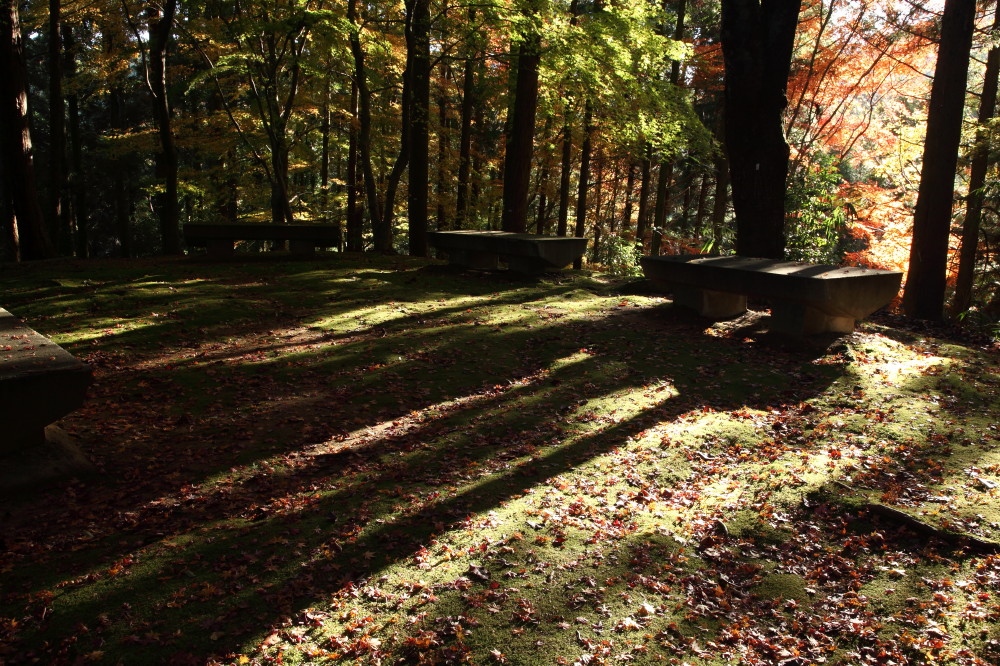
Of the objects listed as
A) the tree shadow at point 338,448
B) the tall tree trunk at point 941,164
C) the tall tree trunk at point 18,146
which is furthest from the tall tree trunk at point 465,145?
the tree shadow at point 338,448

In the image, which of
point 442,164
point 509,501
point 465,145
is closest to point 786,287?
point 509,501

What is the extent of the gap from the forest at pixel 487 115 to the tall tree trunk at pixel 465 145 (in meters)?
0.10

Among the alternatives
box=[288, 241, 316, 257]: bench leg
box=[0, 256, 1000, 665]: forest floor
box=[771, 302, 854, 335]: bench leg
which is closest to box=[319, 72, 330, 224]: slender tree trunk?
box=[288, 241, 316, 257]: bench leg

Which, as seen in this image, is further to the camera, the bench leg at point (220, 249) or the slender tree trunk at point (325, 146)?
the slender tree trunk at point (325, 146)

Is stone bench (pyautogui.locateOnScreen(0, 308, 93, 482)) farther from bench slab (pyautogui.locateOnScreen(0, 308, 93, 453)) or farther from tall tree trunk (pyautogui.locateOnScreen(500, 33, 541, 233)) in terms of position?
tall tree trunk (pyautogui.locateOnScreen(500, 33, 541, 233))

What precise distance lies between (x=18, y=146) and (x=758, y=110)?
12.8m

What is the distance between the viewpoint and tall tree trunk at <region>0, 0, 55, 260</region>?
1114cm

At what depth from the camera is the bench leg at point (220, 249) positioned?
1183cm

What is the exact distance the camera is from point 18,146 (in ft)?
37.7

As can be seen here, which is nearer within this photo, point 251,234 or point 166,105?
point 251,234

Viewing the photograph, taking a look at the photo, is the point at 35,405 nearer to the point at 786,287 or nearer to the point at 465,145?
the point at 786,287

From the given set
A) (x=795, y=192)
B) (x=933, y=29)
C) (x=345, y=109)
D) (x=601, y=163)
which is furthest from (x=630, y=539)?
(x=601, y=163)

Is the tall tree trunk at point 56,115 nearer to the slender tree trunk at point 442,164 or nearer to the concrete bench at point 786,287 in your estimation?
the slender tree trunk at point 442,164

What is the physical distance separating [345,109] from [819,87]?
1339cm
